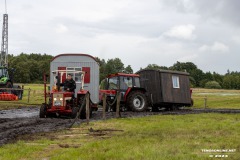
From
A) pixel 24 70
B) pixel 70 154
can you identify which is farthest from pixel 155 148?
pixel 24 70

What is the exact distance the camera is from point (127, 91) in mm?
21656

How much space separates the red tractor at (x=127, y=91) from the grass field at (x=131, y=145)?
394 inches

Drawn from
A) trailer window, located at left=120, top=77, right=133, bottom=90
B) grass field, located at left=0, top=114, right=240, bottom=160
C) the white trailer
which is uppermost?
the white trailer

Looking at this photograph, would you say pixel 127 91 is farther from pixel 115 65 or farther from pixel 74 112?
pixel 115 65

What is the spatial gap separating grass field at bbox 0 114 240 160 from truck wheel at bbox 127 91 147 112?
32.6 ft

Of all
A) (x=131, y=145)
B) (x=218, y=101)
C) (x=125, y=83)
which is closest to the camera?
(x=131, y=145)

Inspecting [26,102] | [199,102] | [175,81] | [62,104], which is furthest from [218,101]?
[62,104]

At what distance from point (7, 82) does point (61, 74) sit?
18126mm

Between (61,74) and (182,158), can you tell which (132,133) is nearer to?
(182,158)

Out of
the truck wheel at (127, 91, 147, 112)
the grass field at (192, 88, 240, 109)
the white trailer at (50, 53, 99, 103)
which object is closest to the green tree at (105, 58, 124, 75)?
the grass field at (192, 88, 240, 109)

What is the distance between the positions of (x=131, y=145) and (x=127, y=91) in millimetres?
13327

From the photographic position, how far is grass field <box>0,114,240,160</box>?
7.20m

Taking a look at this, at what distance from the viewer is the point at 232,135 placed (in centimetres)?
991

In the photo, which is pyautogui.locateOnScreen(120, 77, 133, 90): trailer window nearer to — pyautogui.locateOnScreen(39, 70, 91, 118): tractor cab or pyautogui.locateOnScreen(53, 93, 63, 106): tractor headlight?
pyautogui.locateOnScreen(39, 70, 91, 118): tractor cab
